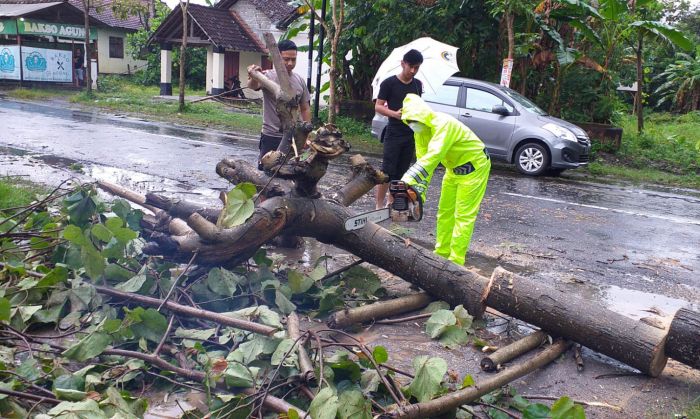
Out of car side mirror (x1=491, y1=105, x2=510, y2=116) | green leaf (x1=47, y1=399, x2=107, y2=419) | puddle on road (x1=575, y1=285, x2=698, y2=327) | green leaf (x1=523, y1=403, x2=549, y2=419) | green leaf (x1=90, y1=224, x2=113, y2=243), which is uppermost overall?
car side mirror (x1=491, y1=105, x2=510, y2=116)

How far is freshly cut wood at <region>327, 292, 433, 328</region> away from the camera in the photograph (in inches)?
162

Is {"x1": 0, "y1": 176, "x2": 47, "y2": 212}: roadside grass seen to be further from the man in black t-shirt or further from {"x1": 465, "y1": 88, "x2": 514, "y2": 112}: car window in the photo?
{"x1": 465, "y1": 88, "x2": 514, "y2": 112}: car window

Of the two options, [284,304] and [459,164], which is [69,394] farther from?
[459,164]

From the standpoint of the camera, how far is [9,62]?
28016 mm

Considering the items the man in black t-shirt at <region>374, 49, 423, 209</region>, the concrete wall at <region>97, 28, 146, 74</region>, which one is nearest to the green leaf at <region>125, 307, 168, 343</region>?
the man in black t-shirt at <region>374, 49, 423, 209</region>

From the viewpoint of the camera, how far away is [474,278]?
4.39 metres

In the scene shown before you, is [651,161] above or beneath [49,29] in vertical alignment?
beneath

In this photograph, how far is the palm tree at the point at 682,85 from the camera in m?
28.5

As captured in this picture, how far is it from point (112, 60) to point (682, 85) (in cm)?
2968

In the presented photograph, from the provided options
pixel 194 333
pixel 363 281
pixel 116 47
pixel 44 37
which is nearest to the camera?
pixel 194 333

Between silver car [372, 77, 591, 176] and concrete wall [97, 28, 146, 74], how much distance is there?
91.6ft

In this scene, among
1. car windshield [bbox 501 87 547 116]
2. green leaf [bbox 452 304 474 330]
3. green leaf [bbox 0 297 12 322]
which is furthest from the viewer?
car windshield [bbox 501 87 547 116]

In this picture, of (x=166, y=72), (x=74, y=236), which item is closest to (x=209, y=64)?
(x=166, y=72)

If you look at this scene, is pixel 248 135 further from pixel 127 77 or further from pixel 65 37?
pixel 127 77
